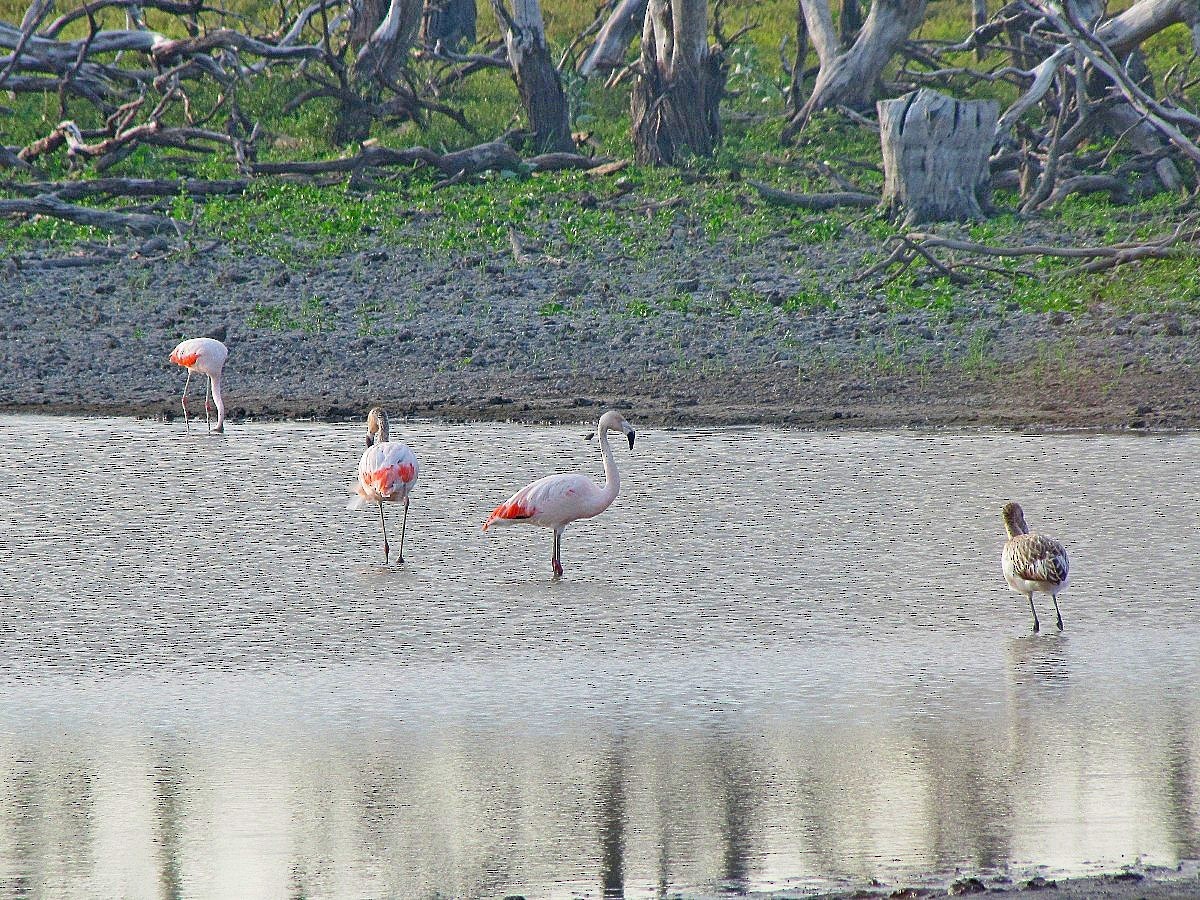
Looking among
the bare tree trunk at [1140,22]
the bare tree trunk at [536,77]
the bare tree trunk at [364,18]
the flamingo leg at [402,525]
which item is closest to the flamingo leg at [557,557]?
the flamingo leg at [402,525]

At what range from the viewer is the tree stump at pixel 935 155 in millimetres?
17578

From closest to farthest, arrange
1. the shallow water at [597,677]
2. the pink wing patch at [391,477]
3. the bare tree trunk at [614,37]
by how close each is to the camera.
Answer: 1. the shallow water at [597,677]
2. the pink wing patch at [391,477]
3. the bare tree trunk at [614,37]

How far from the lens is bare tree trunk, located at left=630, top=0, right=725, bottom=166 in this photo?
20.8m

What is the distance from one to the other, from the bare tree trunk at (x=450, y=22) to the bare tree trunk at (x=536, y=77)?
4469 mm

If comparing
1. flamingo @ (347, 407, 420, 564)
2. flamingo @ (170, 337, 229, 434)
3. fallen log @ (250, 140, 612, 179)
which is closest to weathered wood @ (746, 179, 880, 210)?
fallen log @ (250, 140, 612, 179)

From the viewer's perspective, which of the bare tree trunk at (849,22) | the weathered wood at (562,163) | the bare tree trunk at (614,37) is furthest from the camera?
the bare tree trunk at (614,37)

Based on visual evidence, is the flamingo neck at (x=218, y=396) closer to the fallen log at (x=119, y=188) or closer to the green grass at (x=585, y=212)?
the green grass at (x=585, y=212)

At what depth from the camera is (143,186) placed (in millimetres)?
19219

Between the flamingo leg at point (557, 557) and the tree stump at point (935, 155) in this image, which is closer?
the flamingo leg at point (557, 557)

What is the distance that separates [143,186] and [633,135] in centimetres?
534

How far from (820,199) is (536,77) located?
13.3 feet

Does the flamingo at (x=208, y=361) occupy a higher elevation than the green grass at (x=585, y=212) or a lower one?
lower

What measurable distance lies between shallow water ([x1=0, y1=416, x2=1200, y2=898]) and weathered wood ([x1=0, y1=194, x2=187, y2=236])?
20.2 ft

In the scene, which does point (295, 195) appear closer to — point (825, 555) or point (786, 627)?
point (825, 555)
